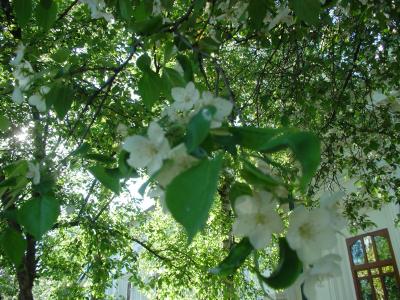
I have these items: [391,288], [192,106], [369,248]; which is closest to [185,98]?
[192,106]

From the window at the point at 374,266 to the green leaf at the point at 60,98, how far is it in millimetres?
6843

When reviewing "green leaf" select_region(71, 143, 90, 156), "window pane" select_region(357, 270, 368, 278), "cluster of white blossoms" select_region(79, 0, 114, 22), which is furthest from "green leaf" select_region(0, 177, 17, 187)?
"window pane" select_region(357, 270, 368, 278)

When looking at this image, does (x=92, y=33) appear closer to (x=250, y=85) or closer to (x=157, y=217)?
(x=250, y=85)

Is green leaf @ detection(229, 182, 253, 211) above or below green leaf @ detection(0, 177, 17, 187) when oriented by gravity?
below

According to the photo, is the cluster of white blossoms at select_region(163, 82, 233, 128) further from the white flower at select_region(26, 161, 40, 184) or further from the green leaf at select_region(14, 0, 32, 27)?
the green leaf at select_region(14, 0, 32, 27)

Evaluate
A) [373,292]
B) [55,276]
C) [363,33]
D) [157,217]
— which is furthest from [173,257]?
[363,33]

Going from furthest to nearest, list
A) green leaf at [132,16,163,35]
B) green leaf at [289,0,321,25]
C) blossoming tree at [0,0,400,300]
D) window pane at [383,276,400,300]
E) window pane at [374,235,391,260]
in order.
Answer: window pane at [374,235,391,260], window pane at [383,276,400,300], green leaf at [289,0,321,25], green leaf at [132,16,163,35], blossoming tree at [0,0,400,300]

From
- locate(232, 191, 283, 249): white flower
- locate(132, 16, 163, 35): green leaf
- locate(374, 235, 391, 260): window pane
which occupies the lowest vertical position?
locate(232, 191, 283, 249): white flower

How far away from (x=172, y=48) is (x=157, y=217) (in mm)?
7999

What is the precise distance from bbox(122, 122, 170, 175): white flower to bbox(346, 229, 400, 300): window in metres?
7.11

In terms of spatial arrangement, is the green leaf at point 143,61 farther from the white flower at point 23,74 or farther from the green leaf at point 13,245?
Result: the green leaf at point 13,245

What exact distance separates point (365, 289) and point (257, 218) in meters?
7.68

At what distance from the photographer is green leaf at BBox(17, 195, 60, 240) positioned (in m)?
0.69

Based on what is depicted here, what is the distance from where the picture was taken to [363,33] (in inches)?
125
